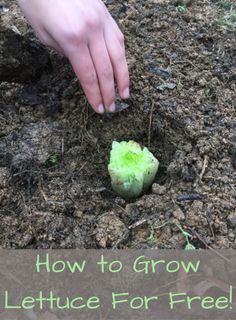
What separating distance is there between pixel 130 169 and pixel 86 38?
0.36 meters

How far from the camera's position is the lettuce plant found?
4.62 feet

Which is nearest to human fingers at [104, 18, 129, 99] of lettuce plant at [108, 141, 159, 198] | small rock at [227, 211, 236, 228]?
lettuce plant at [108, 141, 159, 198]

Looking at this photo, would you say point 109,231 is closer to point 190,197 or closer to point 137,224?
point 137,224

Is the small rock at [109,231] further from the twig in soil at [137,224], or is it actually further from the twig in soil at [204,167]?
the twig in soil at [204,167]

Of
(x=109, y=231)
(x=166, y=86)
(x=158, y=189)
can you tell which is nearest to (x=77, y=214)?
(x=109, y=231)

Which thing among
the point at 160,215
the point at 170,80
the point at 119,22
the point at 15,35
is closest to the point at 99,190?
the point at 160,215

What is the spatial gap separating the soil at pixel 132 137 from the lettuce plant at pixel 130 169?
0.04m

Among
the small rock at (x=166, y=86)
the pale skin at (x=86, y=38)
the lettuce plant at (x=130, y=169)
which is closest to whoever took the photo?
the pale skin at (x=86, y=38)

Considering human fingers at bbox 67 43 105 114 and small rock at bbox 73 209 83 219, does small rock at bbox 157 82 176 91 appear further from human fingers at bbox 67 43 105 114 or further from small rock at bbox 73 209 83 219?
small rock at bbox 73 209 83 219

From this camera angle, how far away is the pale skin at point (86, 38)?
130 centimetres

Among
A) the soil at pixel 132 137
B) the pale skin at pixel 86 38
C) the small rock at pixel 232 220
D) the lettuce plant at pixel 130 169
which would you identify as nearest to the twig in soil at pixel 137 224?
the soil at pixel 132 137

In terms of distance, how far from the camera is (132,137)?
5.33 feet

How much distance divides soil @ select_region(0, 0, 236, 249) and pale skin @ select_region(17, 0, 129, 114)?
0.22 m

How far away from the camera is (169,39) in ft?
6.27
